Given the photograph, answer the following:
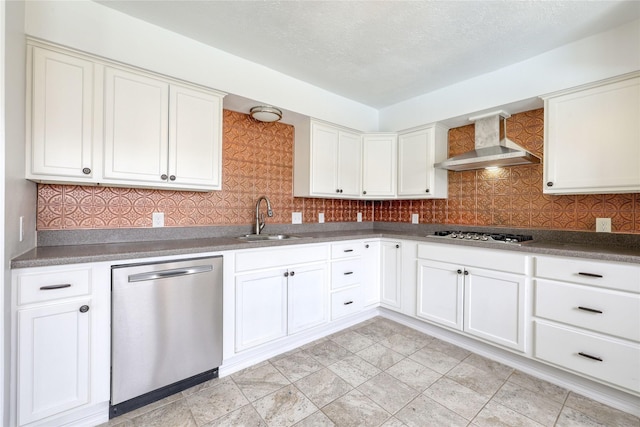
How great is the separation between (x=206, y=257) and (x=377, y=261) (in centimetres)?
181

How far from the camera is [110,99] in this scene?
1778 mm

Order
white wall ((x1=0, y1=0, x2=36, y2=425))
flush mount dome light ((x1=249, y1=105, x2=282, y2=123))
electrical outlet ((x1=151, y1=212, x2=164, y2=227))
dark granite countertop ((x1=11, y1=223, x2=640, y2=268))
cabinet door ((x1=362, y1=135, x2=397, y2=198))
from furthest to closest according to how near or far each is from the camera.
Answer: cabinet door ((x1=362, y1=135, x2=397, y2=198))
flush mount dome light ((x1=249, y1=105, x2=282, y2=123))
electrical outlet ((x1=151, y1=212, x2=164, y2=227))
dark granite countertop ((x1=11, y1=223, x2=640, y2=268))
white wall ((x1=0, y1=0, x2=36, y2=425))

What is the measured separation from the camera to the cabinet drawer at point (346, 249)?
8.60 ft

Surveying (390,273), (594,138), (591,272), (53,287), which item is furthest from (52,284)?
(594,138)

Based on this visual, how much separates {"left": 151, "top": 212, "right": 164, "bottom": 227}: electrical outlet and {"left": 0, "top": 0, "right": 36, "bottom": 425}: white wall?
27.5 inches

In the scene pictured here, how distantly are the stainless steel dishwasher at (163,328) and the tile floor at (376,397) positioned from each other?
0.43 ft

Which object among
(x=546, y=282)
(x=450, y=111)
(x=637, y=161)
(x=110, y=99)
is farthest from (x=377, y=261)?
(x=110, y=99)

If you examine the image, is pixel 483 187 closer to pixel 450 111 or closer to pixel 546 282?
pixel 450 111

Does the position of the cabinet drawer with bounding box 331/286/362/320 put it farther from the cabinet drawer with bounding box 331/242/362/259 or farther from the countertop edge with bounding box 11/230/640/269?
the countertop edge with bounding box 11/230/640/269

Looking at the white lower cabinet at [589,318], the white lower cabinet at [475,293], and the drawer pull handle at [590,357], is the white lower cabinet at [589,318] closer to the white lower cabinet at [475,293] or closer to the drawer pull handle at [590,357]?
the drawer pull handle at [590,357]

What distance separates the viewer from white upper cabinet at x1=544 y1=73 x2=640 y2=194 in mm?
1859

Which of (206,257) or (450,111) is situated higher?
(450,111)

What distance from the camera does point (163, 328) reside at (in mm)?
1680

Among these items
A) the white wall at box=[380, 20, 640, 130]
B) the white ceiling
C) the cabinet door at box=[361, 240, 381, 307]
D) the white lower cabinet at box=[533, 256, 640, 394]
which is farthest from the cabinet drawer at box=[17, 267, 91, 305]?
the white wall at box=[380, 20, 640, 130]
